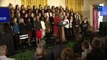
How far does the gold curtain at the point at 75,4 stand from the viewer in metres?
20.3

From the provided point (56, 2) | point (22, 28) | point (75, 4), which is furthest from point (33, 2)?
point (75, 4)

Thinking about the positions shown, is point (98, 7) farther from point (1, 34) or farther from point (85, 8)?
point (1, 34)

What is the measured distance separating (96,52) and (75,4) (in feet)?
53.8

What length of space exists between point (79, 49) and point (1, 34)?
467cm

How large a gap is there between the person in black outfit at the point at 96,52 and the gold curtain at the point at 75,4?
602 inches

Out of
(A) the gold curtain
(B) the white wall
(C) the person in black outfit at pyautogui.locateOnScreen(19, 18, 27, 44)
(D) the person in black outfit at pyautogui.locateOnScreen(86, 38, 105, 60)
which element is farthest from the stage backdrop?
(D) the person in black outfit at pyautogui.locateOnScreen(86, 38, 105, 60)

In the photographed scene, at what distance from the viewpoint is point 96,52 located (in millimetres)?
4809

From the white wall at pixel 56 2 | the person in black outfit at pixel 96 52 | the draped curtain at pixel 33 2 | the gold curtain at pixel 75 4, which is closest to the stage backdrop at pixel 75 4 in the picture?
the gold curtain at pixel 75 4

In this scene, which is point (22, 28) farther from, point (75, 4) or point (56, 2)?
point (75, 4)

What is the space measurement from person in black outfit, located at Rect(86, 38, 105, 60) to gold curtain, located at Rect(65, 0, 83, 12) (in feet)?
50.2

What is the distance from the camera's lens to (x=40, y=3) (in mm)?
17281

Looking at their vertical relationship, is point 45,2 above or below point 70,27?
above

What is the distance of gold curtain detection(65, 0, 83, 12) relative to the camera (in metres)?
20.3

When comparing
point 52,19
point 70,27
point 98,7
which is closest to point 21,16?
point 52,19
